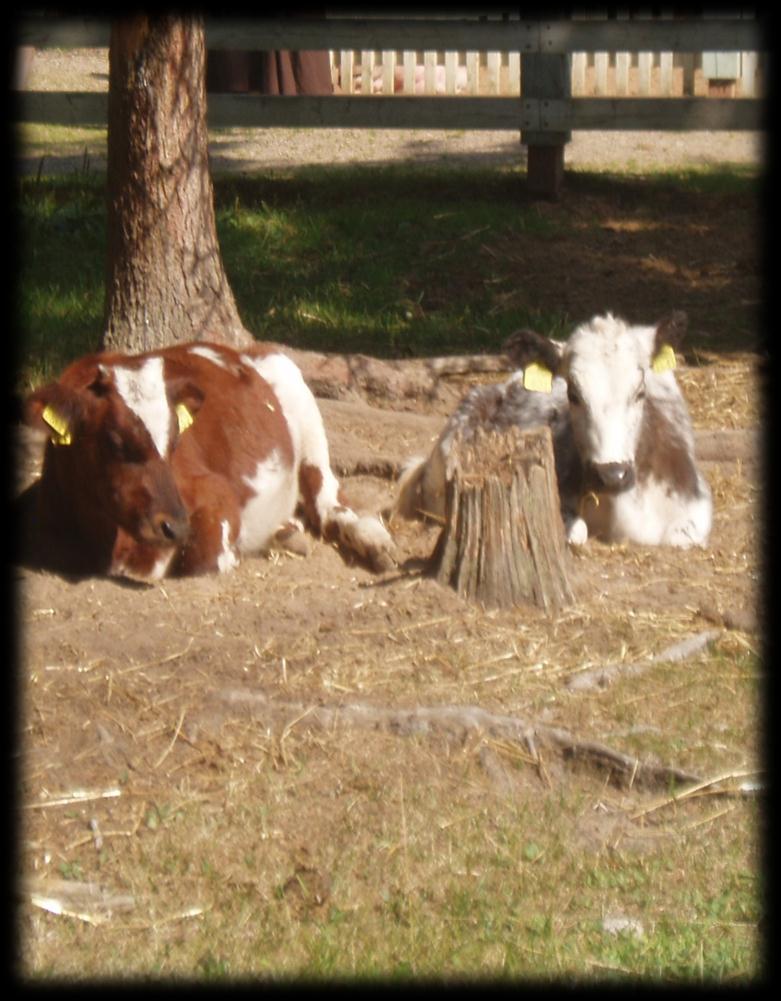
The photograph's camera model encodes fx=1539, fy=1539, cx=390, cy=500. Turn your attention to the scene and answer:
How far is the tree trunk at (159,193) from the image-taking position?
8688 mm

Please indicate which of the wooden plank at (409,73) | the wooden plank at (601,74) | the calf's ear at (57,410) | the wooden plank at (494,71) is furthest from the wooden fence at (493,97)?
the calf's ear at (57,410)

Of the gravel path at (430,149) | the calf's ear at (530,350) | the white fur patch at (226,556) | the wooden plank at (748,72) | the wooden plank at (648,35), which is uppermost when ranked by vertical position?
the wooden plank at (648,35)

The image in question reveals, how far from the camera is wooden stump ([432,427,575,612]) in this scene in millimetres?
6590

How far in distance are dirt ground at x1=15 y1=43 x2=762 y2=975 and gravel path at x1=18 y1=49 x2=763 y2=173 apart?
9.71 meters

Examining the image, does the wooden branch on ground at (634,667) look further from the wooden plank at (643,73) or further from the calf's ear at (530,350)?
the wooden plank at (643,73)

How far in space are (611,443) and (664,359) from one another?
0.82m

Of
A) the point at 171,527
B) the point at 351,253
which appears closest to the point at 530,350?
the point at 171,527

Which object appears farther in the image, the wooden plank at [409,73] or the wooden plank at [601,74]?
the wooden plank at [409,73]

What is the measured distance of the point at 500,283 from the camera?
1260 centimetres

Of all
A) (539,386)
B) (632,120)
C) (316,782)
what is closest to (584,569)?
(539,386)

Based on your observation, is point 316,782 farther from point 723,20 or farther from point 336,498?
point 723,20

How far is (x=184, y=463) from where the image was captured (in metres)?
7.58

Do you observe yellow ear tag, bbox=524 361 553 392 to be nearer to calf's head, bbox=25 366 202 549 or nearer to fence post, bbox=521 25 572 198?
calf's head, bbox=25 366 202 549

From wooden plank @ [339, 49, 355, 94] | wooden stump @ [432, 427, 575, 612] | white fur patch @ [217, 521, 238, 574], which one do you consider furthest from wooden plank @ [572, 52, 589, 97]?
wooden stump @ [432, 427, 575, 612]
